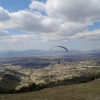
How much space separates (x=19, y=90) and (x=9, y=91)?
3.63m

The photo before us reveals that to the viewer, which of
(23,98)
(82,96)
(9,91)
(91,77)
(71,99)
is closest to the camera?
(71,99)

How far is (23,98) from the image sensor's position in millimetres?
44781

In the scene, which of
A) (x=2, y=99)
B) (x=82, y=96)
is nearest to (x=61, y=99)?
(x=82, y=96)

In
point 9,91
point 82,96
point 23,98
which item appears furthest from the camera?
point 9,91

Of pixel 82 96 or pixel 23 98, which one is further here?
pixel 23 98

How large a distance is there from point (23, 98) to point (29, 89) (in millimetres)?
20423

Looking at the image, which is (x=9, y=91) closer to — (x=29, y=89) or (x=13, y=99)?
(x=29, y=89)

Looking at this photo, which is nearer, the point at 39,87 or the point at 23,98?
the point at 23,98

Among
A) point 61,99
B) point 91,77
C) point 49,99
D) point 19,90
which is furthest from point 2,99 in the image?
point 91,77

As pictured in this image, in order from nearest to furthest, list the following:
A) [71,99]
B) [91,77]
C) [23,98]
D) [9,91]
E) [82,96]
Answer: [71,99], [82,96], [23,98], [9,91], [91,77]

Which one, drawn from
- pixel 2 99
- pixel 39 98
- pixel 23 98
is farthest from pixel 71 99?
pixel 2 99

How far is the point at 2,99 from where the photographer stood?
45188mm

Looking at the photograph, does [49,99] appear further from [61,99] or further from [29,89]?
[29,89]

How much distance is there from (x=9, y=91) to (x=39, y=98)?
24.5m
